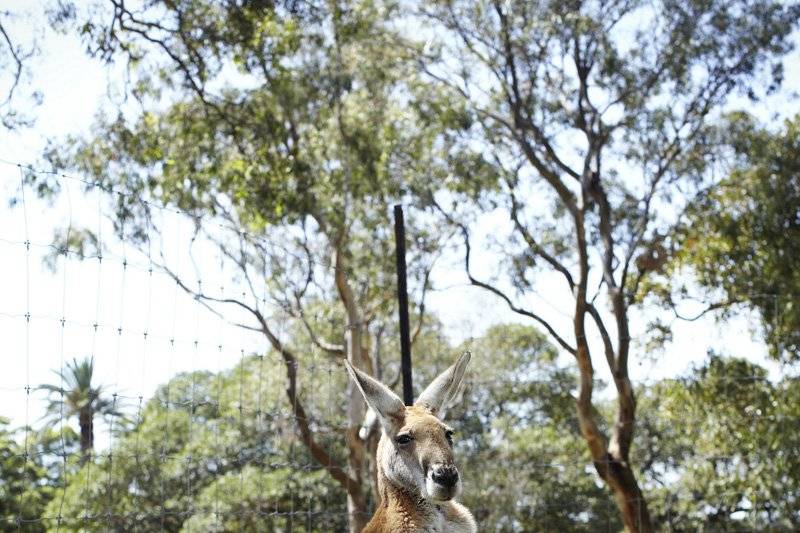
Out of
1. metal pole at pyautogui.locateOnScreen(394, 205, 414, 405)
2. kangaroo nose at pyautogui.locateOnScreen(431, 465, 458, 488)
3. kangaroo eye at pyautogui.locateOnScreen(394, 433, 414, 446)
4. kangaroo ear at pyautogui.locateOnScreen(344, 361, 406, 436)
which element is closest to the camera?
kangaroo nose at pyautogui.locateOnScreen(431, 465, 458, 488)

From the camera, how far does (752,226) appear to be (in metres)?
14.5

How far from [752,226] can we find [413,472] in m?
11.1

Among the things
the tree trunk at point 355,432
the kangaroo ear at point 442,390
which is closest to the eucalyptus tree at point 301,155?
the tree trunk at point 355,432

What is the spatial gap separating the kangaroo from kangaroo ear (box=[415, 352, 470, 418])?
0.35ft

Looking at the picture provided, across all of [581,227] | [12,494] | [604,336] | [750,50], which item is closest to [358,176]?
[581,227]

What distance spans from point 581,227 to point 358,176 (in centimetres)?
356

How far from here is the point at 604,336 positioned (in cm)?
1402

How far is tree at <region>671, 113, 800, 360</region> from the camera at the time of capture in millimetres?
14102

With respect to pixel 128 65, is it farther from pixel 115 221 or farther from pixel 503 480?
pixel 503 480

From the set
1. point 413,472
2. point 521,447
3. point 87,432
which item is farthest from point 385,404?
point 521,447

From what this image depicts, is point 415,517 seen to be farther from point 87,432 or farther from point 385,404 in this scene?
point 87,432

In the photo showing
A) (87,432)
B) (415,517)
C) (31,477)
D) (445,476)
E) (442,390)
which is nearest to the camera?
(445,476)

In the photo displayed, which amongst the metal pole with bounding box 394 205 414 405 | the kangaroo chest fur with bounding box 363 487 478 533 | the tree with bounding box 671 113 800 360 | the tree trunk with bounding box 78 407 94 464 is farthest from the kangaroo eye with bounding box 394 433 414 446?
the tree with bounding box 671 113 800 360

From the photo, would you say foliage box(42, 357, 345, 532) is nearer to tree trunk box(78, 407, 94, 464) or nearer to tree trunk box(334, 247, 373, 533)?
tree trunk box(78, 407, 94, 464)
